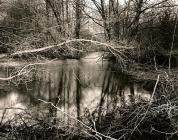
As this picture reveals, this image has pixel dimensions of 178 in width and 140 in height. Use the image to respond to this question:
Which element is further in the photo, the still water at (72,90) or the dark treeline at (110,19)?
the dark treeline at (110,19)

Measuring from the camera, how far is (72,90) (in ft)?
37.8

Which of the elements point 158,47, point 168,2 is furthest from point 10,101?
point 168,2

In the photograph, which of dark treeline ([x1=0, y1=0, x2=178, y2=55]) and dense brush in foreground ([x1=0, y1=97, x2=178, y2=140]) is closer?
dense brush in foreground ([x1=0, y1=97, x2=178, y2=140])

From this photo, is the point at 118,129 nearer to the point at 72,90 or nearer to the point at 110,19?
the point at 72,90

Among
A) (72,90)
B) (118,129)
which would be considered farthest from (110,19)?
(118,129)

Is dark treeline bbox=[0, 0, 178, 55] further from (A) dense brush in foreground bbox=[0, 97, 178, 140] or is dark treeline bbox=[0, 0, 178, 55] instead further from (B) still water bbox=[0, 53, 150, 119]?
(A) dense brush in foreground bbox=[0, 97, 178, 140]

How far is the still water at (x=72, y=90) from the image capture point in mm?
9106

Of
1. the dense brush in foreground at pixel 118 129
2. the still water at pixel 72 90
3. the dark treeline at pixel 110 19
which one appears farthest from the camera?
the dark treeline at pixel 110 19

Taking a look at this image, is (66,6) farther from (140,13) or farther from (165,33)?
(165,33)

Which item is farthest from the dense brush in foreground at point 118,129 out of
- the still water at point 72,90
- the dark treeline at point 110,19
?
the dark treeline at point 110,19

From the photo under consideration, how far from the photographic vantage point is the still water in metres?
9.11

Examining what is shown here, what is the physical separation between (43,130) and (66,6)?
13756 millimetres

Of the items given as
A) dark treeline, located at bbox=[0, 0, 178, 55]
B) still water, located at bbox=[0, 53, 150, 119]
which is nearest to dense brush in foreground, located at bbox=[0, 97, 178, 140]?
still water, located at bbox=[0, 53, 150, 119]

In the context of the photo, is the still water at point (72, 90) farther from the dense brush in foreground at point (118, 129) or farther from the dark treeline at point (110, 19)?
the dark treeline at point (110, 19)
